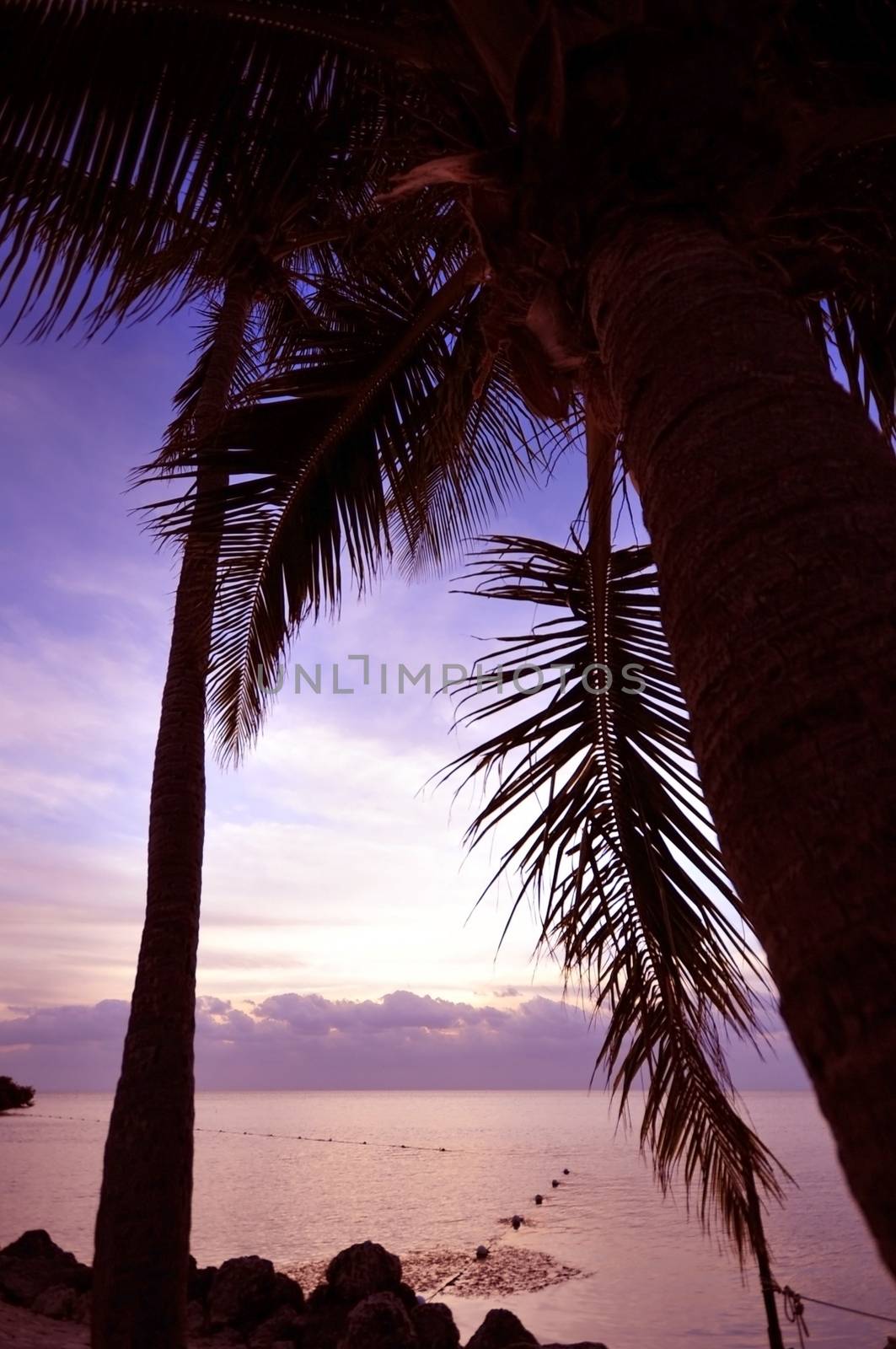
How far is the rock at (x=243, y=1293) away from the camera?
9.08 metres

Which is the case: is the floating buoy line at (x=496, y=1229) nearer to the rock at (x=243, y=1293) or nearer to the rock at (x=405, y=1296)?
the rock at (x=405, y=1296)

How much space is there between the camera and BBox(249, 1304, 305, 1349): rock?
8352 mm

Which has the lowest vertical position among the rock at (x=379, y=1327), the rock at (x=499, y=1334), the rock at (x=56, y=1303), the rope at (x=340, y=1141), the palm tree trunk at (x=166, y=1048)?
the rope at (x=340, y=1141)

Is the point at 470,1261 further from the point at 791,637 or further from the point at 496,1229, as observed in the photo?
the point at 791,637

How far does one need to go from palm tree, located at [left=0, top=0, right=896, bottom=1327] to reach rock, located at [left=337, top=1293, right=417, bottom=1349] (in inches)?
191

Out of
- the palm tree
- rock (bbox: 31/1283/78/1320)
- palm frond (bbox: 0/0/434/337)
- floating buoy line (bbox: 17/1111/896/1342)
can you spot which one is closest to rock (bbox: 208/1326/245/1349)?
rock (bbox: 31/1283/78/1320)

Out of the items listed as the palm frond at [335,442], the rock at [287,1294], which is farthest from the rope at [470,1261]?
the palm frond at [335,442]

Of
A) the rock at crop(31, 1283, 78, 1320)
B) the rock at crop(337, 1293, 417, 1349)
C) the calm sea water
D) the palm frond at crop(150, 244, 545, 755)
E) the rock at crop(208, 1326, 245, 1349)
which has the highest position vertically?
the palm frond at crop(150, 244, 545, 755)

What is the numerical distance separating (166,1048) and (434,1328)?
5.75m

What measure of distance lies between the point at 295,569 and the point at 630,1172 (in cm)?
3818

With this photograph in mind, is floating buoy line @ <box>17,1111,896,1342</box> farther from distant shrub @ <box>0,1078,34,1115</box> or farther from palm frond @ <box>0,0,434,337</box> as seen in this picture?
distant shrub @ <box>0,1078,34,1115</box>

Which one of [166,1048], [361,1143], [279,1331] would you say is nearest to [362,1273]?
[279,1331]

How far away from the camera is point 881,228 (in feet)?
8.82

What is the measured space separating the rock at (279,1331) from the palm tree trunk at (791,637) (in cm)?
972
